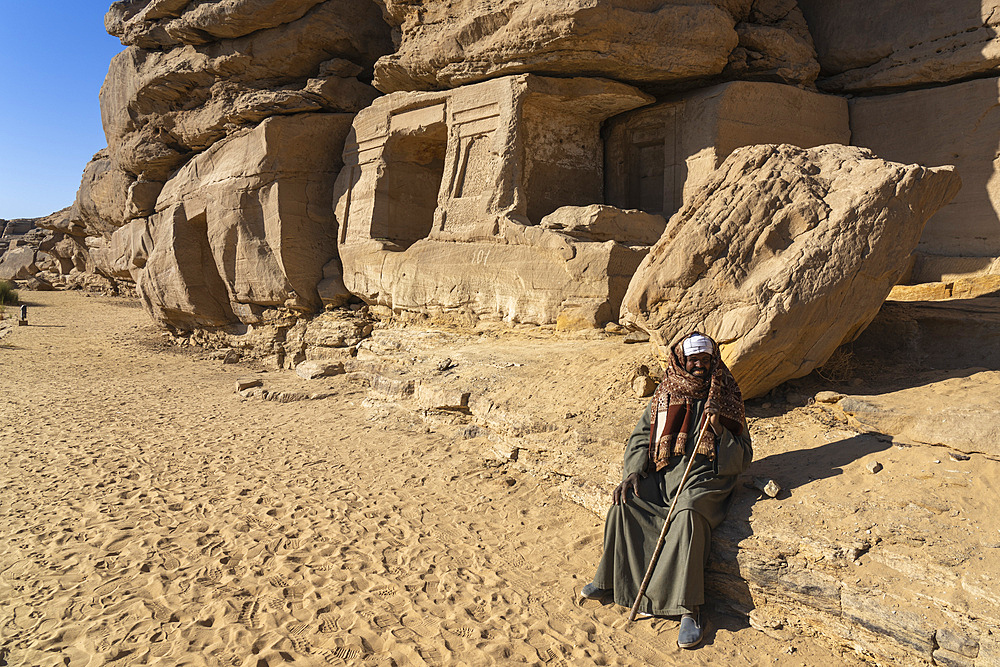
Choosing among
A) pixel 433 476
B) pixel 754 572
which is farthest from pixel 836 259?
pixel 433 476

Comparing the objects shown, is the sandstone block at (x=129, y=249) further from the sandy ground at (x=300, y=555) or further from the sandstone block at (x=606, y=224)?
the sandstone block at (x=606, y=224)

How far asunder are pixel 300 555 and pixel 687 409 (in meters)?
2.58

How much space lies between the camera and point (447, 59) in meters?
7.76

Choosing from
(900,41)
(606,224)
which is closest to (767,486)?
(606,224)

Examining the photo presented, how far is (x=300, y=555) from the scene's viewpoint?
392 centimetres

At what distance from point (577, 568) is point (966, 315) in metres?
3.57

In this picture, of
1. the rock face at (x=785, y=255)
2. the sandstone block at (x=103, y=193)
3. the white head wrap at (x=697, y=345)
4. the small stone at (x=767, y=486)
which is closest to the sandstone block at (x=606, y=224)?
the rock face at (x=785, y=255)

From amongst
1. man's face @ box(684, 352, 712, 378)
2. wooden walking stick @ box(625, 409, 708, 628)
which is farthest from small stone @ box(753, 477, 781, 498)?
man's face @ box(684, 352, 712, 378)

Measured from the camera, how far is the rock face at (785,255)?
12.8ft

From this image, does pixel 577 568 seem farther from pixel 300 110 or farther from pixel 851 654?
pixel 300 110

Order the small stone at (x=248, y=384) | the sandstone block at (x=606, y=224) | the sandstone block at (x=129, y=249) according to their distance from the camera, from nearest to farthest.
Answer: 1. the sandstone block at (x=606, y=224)
2. the small stone at (x=248, y=384)
3. the sandstone block at (x=129, y=249)

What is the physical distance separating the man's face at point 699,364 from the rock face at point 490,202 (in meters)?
2.57

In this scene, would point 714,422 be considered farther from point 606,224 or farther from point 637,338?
point 606,224

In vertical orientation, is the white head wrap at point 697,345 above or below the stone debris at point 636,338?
above
